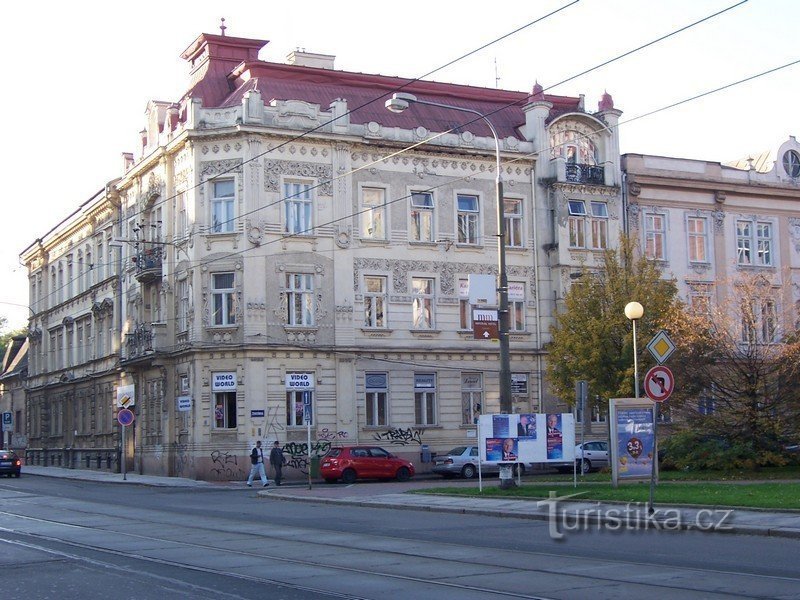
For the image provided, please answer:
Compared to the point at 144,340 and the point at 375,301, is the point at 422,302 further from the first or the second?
the point at 144,340

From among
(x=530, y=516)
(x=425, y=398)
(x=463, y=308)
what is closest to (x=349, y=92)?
(x=463, y=308)

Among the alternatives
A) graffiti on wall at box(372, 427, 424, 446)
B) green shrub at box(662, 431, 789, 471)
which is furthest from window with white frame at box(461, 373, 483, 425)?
green shrub at box(662, 431, 789, 471)

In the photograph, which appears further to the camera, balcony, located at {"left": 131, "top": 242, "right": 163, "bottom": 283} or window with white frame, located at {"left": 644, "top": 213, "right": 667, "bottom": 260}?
window with white frame, located at {"left": 644, "top": 213, "right": 667, "bottom": 260}

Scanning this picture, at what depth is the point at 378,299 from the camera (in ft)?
148

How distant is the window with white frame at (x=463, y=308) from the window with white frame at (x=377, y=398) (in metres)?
4.35

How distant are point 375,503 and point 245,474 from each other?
1561cm

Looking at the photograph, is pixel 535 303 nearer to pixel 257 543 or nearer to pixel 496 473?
pixel 496 473

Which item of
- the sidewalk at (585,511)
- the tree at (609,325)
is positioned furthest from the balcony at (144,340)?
the tree at (609,325)

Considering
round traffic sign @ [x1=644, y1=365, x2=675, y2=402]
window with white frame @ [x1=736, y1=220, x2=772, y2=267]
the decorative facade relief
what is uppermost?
the decorative facade relief

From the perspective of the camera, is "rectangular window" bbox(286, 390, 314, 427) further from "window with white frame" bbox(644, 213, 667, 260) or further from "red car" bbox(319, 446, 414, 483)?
"window with white frame" bbox(644, 213, 667, 260)

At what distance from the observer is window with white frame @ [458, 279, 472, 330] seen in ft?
153

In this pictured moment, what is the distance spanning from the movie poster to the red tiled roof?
19.1 m

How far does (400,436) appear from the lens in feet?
146

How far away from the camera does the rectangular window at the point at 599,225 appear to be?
4878cm
